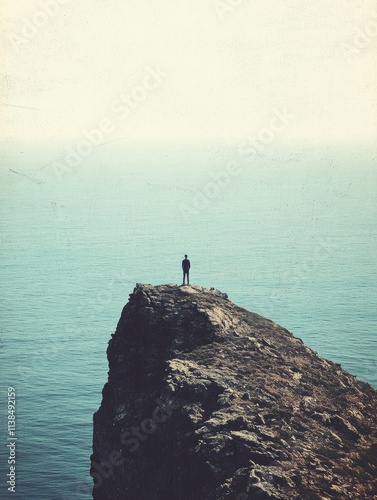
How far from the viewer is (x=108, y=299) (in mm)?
175000

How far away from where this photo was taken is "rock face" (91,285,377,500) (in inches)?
1719

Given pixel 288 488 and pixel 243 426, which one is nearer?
pixel 288 488

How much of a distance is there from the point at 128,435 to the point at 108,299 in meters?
124

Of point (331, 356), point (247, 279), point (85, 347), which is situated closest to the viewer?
point (331, 356)

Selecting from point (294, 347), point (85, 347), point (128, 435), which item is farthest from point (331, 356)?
point (128, 435)

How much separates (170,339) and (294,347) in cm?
1019

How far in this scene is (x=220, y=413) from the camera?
47.8m

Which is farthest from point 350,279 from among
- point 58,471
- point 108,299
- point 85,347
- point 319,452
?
point 319,452

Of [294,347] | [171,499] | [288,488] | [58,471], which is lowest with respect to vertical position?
[58,471]

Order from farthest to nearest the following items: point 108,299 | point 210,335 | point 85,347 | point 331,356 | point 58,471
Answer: point 108,299
point 85,347
point 331,356
point 58,471
point 210,335

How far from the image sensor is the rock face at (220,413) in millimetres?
43656

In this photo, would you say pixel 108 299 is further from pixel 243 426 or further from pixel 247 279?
pixel 243 426

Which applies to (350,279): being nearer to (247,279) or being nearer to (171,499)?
(247,279)

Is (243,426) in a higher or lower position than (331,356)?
higher
